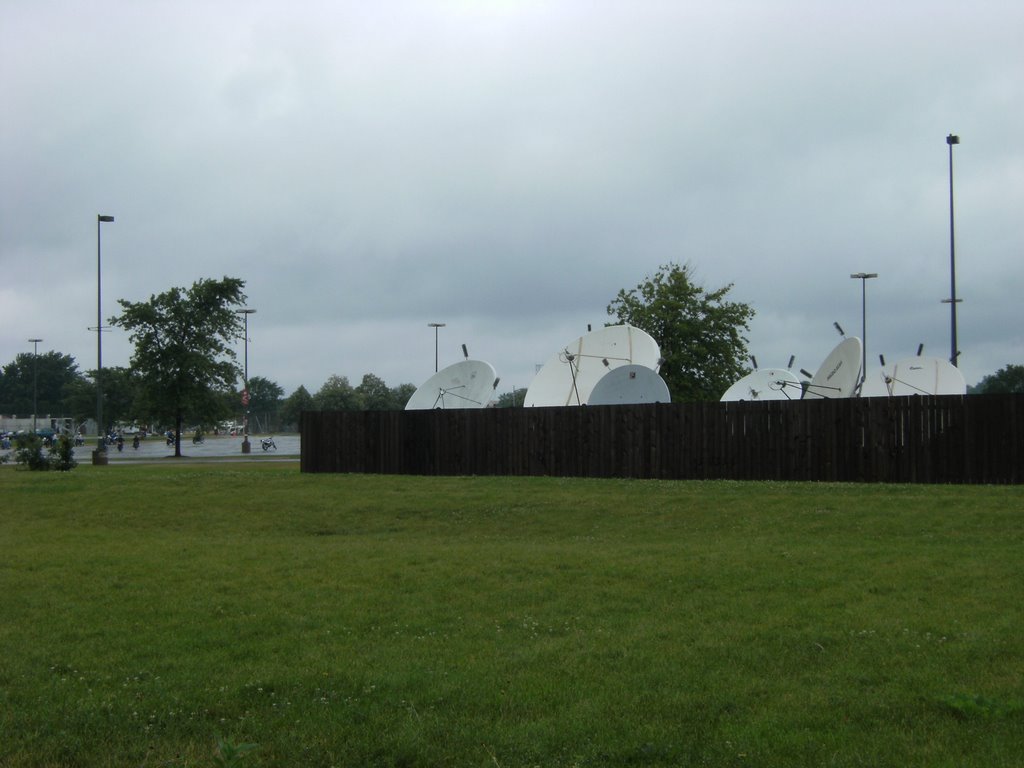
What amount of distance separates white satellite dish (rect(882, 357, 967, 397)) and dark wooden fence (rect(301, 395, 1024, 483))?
39.2 feet

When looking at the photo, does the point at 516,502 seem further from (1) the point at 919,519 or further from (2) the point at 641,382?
(2) the point at 641,382

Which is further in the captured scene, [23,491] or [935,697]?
[23,491]

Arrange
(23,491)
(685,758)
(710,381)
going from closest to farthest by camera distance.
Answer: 1. (685,758)
2. (23,491)
3. (710,381)

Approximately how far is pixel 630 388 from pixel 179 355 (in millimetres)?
28407

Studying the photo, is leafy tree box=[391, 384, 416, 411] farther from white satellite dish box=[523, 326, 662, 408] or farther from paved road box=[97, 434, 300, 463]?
white satellite dish box=[523, 326, 662, 408]

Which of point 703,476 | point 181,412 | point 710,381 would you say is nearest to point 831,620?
point 703,476

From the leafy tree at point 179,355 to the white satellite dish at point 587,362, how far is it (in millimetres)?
22275

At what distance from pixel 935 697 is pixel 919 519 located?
9444 millimetres

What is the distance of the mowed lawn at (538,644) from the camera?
5.95 metres

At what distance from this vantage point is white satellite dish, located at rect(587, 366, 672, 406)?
91.2ft

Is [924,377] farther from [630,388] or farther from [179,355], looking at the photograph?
[179,355]

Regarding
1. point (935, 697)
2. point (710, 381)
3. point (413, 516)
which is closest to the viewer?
point (935, 697)

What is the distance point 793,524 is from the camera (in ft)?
51.3

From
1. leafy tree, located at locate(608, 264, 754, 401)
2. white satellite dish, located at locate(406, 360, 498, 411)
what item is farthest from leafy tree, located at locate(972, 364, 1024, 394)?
white satellite dish, located at locate(406, 360, 498, 411)
